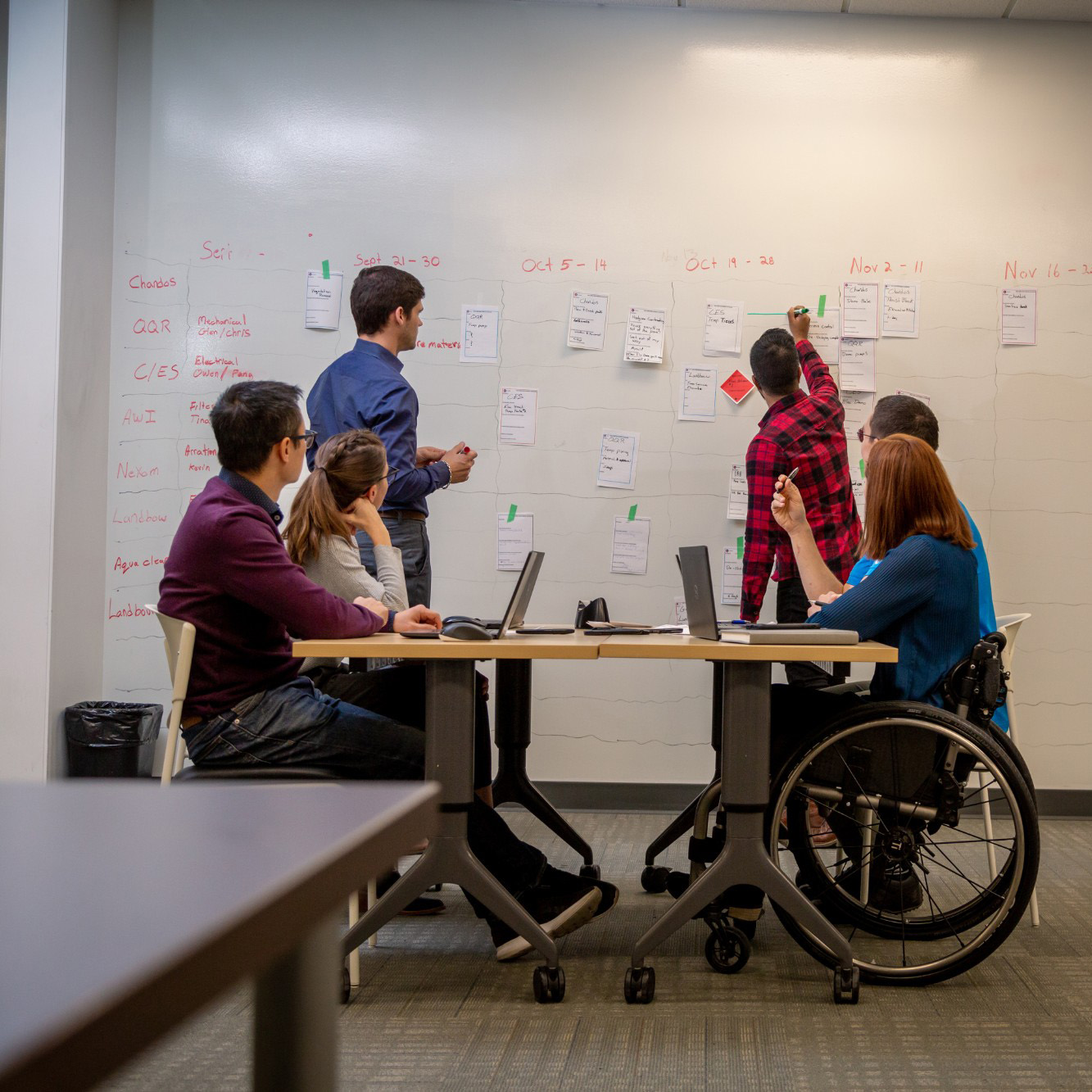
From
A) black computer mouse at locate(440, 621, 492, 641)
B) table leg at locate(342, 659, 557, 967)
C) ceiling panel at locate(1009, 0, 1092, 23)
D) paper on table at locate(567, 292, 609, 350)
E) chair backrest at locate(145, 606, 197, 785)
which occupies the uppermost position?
ceiling panel at locate(1009, 0, 1092, 23)

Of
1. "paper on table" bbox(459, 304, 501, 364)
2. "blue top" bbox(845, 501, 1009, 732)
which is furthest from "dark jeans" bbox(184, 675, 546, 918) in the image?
"paper on table" bbox(459, 304, 501, 364)

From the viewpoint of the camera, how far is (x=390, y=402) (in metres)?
3.33

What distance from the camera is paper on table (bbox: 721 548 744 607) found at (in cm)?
404

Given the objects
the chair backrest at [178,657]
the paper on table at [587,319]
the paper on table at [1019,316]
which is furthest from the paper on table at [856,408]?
the chair backrest at [178,657]

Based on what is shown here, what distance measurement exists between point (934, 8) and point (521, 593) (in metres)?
2.95

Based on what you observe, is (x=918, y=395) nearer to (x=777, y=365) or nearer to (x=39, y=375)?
(x=777, y=365)

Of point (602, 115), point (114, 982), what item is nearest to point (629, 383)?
point (602, 115)

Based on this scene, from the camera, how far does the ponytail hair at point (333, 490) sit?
101 inches

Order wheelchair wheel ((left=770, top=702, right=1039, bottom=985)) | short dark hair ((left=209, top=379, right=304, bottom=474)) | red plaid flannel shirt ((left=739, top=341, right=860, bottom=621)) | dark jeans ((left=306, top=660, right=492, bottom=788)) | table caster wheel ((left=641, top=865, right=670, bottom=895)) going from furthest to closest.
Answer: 1. red plaid flannel shirt ((left=739, top=341, right=860, bottom=621))
2. table caster wheel ((left=641, top=865, right=670, bottom=895))
3. dark jeans ((left=306, top=660, right=492, bottom=788))
4. short dark hair ((left=209, top=379, right=304, bottom=474))
5. wheelchair wheel ((left=770, top=702, right=1039, bottom=985))

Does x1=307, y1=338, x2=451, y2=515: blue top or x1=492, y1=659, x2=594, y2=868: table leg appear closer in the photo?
x1=492, y1=659, x2=594, y2=868: table leg

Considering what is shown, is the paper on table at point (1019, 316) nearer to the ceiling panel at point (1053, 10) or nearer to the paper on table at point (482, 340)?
the ceiling panel at point (1053, 10)

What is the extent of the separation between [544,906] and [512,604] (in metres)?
0.61

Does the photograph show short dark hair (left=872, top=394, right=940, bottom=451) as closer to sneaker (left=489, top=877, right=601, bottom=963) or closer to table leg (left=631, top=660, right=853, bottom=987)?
table leg (left=631, top=660, right=853, bottom=987)

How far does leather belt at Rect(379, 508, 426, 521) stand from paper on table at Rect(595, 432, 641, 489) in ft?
2.66
